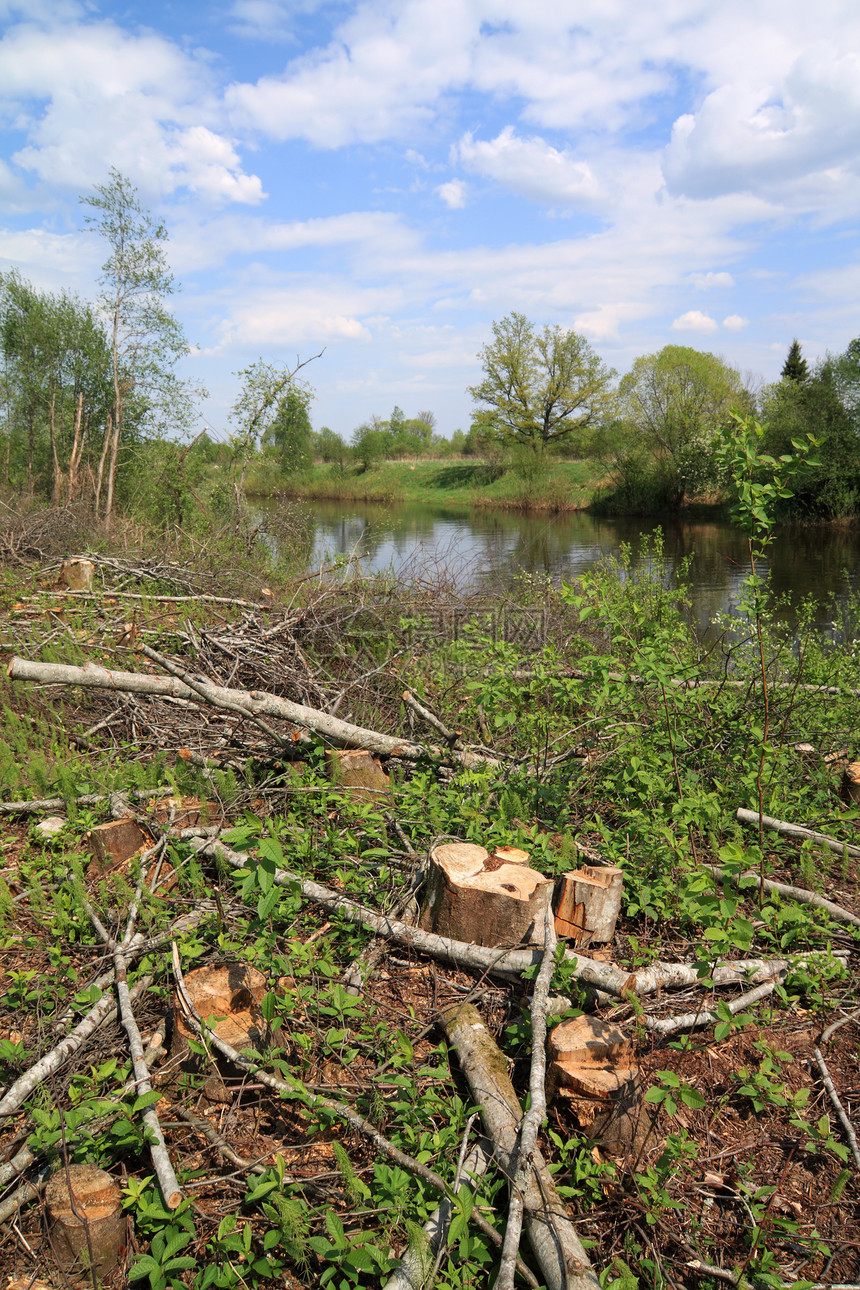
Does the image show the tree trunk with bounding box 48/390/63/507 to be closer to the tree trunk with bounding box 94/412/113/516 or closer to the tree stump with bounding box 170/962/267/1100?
the tree trunk with bounding box 94/412/113/516

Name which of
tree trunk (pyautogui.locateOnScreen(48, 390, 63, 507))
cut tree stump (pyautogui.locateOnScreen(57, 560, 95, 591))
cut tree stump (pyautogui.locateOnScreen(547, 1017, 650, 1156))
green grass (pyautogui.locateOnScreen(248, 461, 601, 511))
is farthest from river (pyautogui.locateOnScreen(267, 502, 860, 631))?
cut tree stump (pyautogui.locateOnScreen(547, 1017, 650, 1156))

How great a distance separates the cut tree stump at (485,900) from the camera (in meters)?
2.86

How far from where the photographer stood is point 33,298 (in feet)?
70.0

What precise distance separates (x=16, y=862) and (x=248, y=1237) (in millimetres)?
2434

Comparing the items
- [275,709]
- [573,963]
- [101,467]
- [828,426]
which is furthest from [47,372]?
[828,426]

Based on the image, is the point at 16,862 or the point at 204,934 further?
the point at 16,862

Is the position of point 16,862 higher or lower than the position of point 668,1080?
lower

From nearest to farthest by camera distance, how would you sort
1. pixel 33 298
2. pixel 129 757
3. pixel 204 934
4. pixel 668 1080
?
pixel 668 1080 < pixel 204 934 < pixel 129 757 < pixel 33 298

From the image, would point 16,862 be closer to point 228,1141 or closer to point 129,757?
Result: point 129,757

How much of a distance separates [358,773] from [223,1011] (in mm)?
1754

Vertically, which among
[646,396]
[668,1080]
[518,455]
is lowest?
[668,1080]

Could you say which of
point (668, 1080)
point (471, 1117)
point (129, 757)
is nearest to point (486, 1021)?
point (471, 1117)

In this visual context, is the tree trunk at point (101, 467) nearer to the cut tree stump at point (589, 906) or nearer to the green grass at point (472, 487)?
the cut tree stump at point (589, 906)

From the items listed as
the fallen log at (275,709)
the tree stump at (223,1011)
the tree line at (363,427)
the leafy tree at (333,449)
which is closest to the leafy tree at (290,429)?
the tree line at (363,427)
